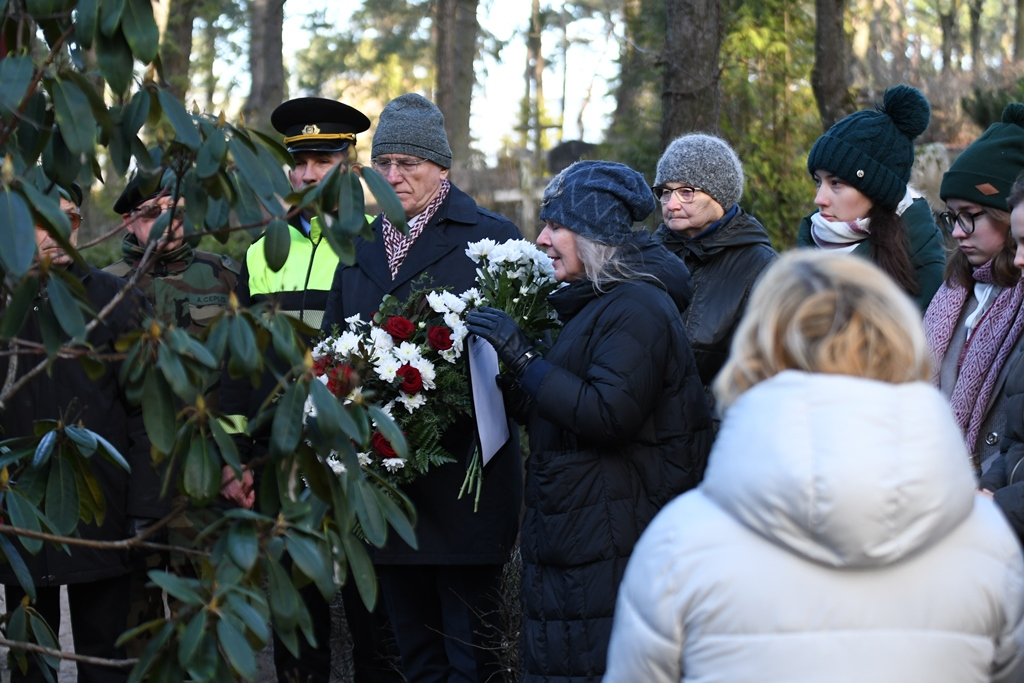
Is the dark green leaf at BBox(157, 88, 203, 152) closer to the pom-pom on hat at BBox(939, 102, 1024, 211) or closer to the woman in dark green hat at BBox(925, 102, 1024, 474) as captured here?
the woman in dark green hat at BBox(925, 102, 1024, 474)

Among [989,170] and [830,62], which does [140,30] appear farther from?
[830,62]

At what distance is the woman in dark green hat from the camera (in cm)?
346

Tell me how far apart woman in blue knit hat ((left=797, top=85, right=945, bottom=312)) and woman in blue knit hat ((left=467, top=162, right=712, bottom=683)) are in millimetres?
928

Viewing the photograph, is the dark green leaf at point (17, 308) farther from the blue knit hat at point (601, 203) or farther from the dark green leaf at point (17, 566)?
the blue knit hat at point (601, 203)

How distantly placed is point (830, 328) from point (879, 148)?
8.54 feet

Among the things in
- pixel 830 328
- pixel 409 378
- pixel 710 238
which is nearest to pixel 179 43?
pixel 710 238

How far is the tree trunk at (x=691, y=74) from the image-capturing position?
25.8ft

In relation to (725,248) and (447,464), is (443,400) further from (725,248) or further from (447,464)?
(725,248)

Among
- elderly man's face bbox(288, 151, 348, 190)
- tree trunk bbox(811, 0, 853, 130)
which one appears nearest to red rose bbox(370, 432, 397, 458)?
elderly man's face bbox(288, 151, 348, 190)

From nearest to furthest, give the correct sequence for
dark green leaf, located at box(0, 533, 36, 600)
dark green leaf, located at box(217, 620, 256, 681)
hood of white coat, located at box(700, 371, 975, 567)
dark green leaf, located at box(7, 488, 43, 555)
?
1. hood of white coat, located at box(700, 371, 975, 567)
2. dark green leaf, located at box(217, 620, 256, 681)
3. dark green leaf, located at box(7, 488, 43, 555)
4. dark green leaf, located at box(0, 533, 36, 600)

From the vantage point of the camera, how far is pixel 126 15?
2.24 meters

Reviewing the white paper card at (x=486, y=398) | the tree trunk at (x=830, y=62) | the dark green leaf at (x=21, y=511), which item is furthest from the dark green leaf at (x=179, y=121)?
the tree trunk at (x=830, y=62)

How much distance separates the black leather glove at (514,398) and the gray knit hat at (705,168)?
40.8 inches

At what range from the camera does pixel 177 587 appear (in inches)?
81.5
